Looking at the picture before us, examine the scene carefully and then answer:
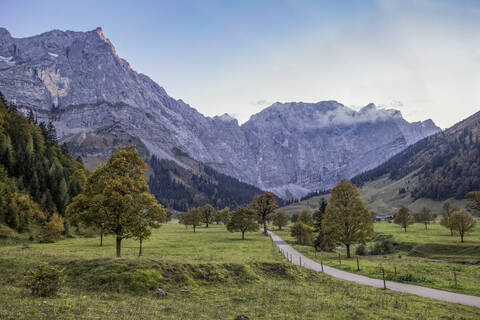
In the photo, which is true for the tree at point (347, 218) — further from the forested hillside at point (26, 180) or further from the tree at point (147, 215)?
the forested hillside at point (26, 180)

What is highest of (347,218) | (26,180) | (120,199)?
(26,180)

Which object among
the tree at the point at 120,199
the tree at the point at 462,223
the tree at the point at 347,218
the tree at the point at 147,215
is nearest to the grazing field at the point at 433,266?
the tree at the point at 462,223

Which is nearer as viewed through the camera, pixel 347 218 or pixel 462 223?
pixel 347 218

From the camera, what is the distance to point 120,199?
33688mm

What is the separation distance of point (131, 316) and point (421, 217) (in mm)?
121204

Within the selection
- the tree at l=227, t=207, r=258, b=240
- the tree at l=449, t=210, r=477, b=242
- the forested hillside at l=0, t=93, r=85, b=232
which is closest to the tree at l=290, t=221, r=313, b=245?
the tree at l=227, t=207, r=258, b=240

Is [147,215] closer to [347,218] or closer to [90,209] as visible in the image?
[90,209]

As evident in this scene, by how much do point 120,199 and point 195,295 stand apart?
17564mm

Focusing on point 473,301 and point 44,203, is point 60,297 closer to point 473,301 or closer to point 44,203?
point 473,301

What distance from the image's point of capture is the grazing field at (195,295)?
613 inches

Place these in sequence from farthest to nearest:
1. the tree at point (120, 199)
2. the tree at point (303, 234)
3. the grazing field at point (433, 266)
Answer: the tree at point (303, 234)
the tree at point (120, 199)
the grazing field at point (433, 266)

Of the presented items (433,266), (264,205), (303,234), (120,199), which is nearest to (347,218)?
(433,266)

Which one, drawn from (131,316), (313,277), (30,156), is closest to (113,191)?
(131,316)

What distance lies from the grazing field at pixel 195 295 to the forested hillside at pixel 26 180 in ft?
144
